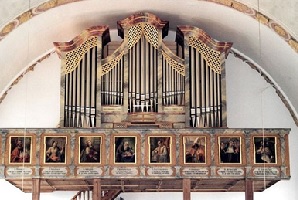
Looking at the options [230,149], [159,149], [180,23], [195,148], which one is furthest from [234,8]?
[159,149]

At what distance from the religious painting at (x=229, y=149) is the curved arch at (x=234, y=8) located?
291 cm

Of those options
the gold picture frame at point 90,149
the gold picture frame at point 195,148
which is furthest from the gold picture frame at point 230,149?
the gold picture frame at point 90,149

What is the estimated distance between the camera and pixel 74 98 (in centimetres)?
2122

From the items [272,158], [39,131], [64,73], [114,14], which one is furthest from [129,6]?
[272,158]

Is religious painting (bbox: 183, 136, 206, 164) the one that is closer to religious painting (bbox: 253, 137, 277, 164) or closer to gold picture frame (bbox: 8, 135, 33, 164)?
religious painting (bbox: 253, 137, 277, 164)

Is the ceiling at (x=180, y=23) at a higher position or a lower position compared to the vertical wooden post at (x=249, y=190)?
higher

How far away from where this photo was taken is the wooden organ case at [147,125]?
20406 mm

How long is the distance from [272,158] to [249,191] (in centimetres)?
106

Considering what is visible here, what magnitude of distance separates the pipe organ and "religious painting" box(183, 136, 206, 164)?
554 millimetres

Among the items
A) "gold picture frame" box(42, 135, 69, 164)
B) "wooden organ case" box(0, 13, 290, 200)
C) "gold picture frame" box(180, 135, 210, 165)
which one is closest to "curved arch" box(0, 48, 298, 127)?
"wooden organ case" box(0, 13, 290, 200)

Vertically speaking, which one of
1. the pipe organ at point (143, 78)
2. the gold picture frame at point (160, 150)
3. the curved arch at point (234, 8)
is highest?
the curved arch at point (234, 8)

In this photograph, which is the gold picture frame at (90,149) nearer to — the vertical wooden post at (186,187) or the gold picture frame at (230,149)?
the vertical wooden post at (186,187)

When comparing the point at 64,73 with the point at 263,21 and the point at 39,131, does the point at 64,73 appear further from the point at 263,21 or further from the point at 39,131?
the point at 263,21

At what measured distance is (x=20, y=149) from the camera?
67.1 feet
